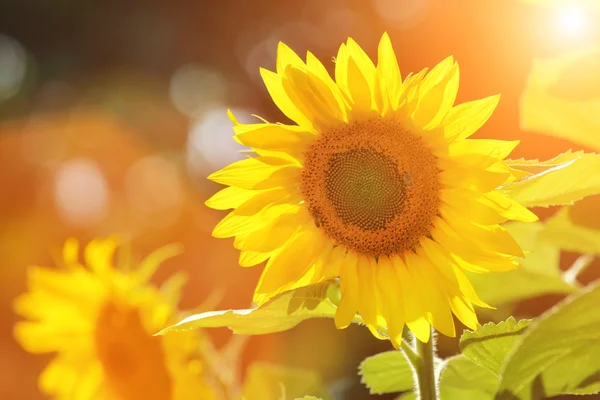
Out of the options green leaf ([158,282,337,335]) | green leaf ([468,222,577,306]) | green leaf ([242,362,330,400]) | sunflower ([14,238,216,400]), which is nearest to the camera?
green leaf ([158,282,337,335])

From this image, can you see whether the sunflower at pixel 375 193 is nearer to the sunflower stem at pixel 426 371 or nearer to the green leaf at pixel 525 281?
the sunflower stem at pixel 426 371

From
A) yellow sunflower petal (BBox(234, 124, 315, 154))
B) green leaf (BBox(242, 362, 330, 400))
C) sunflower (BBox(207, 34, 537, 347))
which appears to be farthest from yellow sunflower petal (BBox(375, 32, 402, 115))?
green leaf (BBox(242, 362, 330, 400))

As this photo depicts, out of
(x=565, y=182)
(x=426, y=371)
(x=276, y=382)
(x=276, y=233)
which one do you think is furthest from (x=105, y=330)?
(x=565, y=182)

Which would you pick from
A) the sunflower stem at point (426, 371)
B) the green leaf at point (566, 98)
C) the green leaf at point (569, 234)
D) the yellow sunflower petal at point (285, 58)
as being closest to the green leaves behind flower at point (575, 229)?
the green leaf at point (569, 234)

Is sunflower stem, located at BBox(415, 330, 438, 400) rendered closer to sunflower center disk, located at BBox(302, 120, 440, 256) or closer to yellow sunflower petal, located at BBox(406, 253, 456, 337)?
yellow sunflower petal, located at BBox(406, 253, 456, 337)

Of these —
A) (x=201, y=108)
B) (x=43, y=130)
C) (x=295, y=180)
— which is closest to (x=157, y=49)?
(x=201, y=108)

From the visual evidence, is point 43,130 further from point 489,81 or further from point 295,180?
point 295,180

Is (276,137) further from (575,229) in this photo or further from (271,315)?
(575,229)
